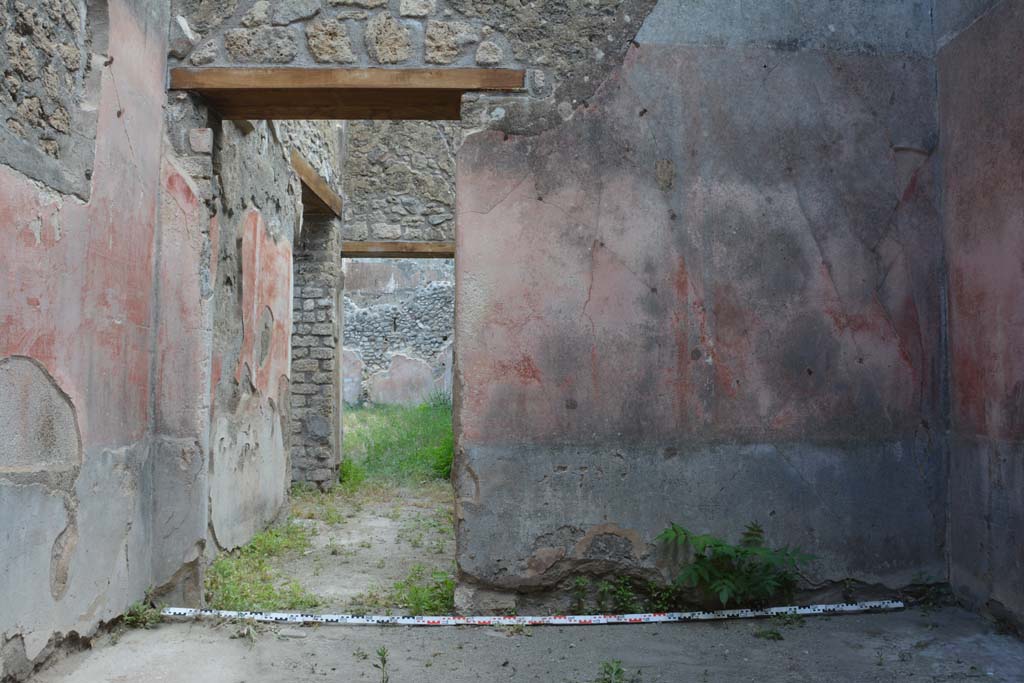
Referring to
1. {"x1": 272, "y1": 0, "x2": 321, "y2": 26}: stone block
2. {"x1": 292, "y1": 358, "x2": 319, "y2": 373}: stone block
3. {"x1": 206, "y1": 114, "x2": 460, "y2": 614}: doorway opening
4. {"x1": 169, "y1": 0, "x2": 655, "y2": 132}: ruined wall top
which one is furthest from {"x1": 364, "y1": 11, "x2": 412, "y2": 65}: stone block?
{"x1": 292, "y1": 358, "x2": 319, "y2": 373}: stone block

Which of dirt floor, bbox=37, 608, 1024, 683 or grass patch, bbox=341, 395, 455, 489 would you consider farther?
grass patch, bbox=341, 395, 455, 489

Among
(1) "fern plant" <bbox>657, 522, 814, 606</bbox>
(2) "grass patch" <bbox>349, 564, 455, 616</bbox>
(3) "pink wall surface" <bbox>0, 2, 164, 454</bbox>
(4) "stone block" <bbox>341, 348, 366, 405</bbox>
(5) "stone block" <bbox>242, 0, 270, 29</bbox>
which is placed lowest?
(2) "grass patch" <bbox>349, 564, 455, 616</bbox>

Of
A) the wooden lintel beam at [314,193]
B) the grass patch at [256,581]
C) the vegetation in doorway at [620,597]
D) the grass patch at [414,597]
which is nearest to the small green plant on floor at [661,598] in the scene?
the vegetation in doorway at [620,597]

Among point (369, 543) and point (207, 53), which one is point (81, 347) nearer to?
point (207, 53)

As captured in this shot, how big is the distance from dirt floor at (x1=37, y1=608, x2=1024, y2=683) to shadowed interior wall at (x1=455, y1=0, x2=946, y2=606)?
0.32m

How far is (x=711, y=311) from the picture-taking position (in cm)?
355

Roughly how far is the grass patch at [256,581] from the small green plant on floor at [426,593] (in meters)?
0.42

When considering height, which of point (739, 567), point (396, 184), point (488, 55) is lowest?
point (739, 567)

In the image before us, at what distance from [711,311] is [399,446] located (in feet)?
23.3

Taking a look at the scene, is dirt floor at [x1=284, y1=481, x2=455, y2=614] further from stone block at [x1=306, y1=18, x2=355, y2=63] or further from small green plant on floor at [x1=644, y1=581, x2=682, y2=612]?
stone block at [x1=306, y1=18, x2=355, y2=63]

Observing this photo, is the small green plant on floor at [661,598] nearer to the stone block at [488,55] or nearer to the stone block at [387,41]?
the stone block at [488,55]

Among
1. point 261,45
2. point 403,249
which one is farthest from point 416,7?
point 403,249

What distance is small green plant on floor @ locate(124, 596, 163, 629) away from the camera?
3.18 metres

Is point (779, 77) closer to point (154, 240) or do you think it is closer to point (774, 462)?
point (774, 462)
